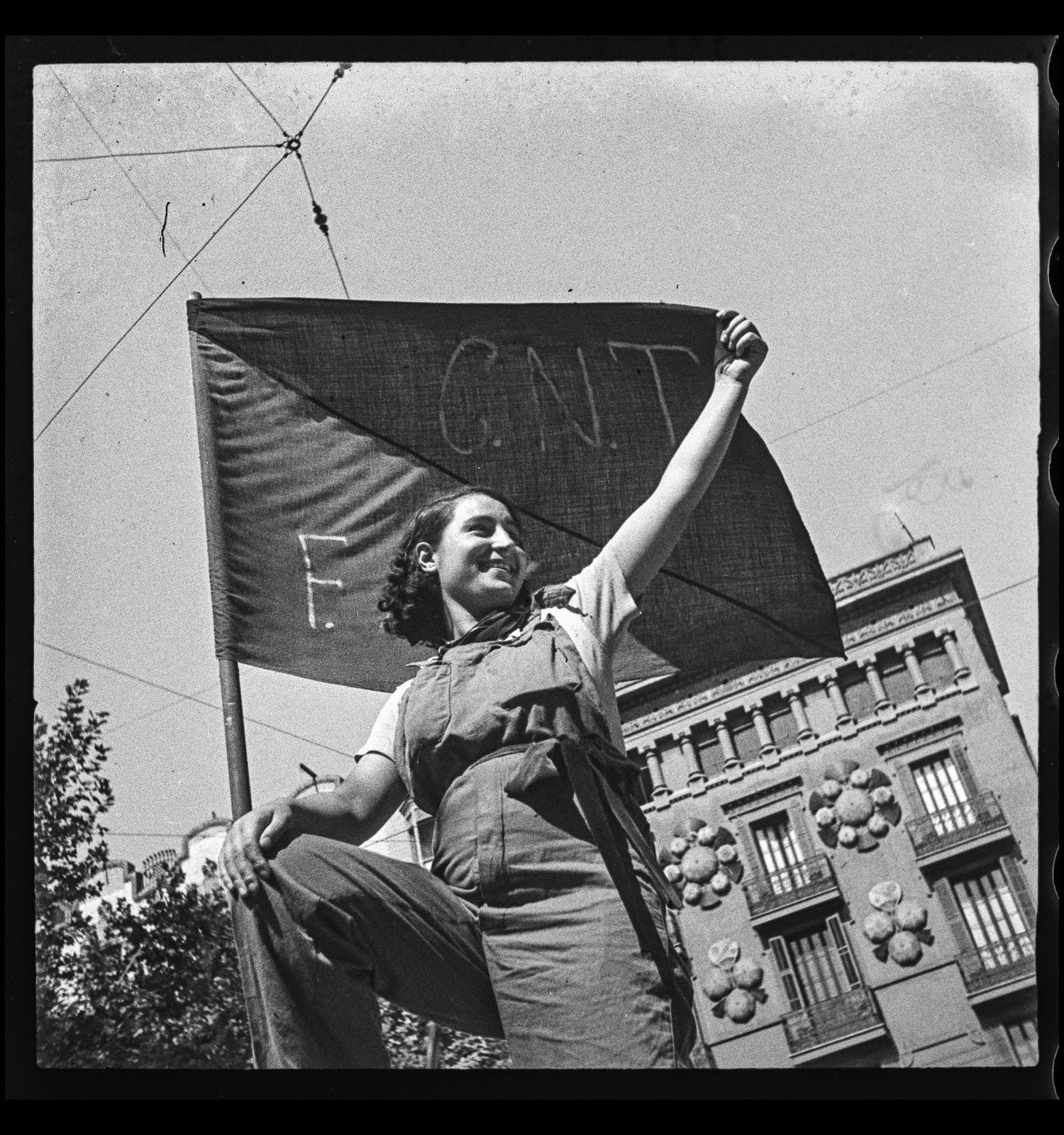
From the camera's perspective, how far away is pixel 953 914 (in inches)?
327

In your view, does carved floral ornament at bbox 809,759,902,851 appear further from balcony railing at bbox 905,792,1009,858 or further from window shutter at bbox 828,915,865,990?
window shutter at bbox 828,915,865,990

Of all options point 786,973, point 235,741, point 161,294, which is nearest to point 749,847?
point 786,973

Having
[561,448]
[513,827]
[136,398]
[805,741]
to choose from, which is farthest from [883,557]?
[136,398]

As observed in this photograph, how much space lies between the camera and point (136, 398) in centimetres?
920

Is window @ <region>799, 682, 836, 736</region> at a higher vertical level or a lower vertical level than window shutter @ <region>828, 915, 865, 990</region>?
higher

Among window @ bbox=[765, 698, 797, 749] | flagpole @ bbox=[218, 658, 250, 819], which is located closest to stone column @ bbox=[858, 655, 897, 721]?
window @ bbox=[765, 698, 797, 749]

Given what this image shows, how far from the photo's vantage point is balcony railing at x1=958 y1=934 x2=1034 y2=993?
8.14 metres

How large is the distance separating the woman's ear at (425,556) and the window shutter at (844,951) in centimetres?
238

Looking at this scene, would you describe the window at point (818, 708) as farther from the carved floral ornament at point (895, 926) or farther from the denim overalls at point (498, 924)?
the denim overalls at point (498, 924)

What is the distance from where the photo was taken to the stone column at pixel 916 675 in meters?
8.69

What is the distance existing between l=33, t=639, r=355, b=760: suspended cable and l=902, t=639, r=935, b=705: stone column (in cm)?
260

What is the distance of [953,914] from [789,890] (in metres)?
0.72

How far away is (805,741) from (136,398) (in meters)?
3.60

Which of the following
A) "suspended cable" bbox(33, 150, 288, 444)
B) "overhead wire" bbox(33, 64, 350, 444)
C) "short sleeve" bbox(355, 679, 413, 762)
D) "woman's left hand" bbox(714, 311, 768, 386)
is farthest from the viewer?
"overhead wire" bbox(33, 64, 350, 444)
